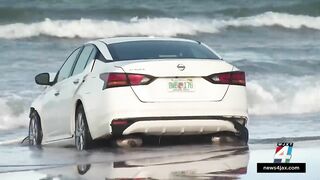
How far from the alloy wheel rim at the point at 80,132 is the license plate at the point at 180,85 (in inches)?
45.5

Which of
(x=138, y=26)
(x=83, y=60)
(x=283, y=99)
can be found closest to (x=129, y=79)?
(x=83, y=60)

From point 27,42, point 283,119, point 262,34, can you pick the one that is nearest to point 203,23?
point 262,34

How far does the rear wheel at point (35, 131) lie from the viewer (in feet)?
37.5

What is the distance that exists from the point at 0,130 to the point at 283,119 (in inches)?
196

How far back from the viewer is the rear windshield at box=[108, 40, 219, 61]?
31.8 ft

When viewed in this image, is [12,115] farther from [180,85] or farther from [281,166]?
[281,166]

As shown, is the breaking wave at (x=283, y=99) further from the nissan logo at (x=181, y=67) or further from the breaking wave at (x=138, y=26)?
the breaking wave at (x=138, y=26)

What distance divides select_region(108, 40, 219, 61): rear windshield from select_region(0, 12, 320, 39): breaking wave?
2197 cm

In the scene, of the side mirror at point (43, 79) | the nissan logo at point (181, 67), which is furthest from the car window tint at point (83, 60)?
the nissan logo at point (181, 67)

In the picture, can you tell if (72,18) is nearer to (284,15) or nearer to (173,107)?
(284,15)

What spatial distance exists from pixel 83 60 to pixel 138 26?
25308mm

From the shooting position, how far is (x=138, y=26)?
117ft

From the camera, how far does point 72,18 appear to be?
3525 centimetres

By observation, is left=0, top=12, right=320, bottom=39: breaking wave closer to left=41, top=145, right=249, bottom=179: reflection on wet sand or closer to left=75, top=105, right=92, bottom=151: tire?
left=75, top=105, right=92, bottom=151: tire
